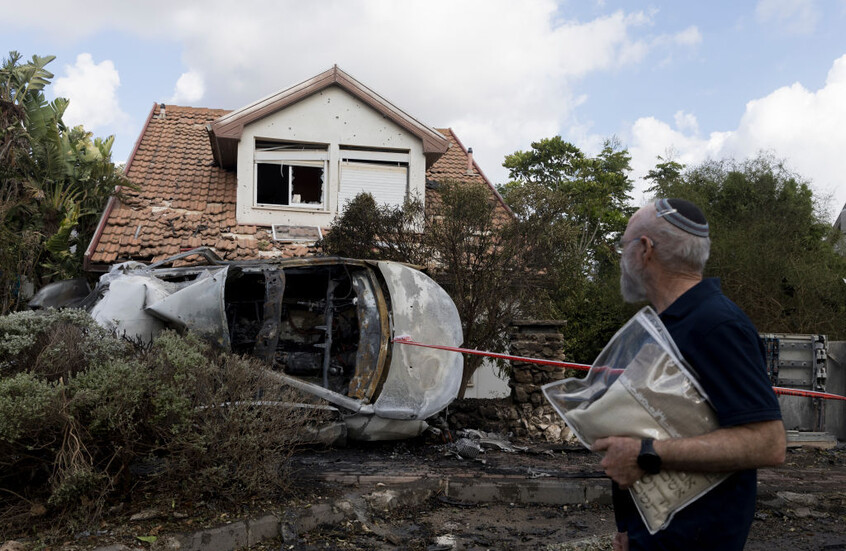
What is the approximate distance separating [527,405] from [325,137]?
314 inches

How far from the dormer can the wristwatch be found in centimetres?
1321

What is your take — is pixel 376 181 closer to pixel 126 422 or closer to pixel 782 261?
pixel 782 261

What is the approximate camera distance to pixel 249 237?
47.0ft

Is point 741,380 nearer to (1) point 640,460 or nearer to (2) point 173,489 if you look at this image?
(1) point 640,460

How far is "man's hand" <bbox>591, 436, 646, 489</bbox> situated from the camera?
206 centimetres

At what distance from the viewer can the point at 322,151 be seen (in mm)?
15508

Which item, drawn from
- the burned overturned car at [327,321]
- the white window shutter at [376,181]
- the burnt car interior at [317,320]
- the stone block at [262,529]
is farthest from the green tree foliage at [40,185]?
the stone block at [262,529]

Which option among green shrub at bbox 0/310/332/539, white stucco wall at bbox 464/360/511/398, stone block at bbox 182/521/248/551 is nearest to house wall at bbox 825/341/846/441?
white stucco wall at bbox 464/360/511/398

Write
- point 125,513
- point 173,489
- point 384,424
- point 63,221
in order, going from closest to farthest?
1. point 125,513
2. point 173,489
3. point 384,424
4. point 63,221

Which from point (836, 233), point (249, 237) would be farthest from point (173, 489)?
point (836, 233)

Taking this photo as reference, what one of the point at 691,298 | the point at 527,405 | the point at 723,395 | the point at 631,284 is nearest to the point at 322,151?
the point at 527,405

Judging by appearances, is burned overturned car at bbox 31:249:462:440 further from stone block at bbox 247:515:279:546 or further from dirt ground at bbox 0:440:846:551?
stone block at bbox 247:515:279:546

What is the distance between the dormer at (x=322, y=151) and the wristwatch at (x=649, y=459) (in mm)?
13211

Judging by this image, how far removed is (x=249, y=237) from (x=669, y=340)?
13.0 m
